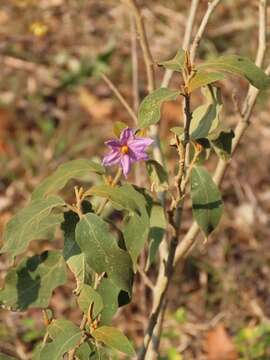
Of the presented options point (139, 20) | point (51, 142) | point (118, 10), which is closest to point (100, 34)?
point (118, 10)

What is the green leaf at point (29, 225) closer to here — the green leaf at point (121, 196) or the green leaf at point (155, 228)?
the green leaf at point (121, 196)

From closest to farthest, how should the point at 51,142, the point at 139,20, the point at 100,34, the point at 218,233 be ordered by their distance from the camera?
the point at 139,20, the point at 218,233, the point at 51,142, the point at 100,34

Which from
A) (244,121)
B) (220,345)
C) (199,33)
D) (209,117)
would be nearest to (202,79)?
(209,117)

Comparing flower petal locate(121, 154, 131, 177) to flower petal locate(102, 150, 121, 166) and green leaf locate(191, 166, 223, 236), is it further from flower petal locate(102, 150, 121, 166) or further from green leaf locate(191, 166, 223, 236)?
green leaf locate(191, 166, 223, 236)

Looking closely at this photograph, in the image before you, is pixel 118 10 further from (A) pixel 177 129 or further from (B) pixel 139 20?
(A) pixel 177 129

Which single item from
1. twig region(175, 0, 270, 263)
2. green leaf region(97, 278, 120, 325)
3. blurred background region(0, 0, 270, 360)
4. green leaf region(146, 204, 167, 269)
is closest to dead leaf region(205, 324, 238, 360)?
blurred background region(0, 0, 270, 360)
